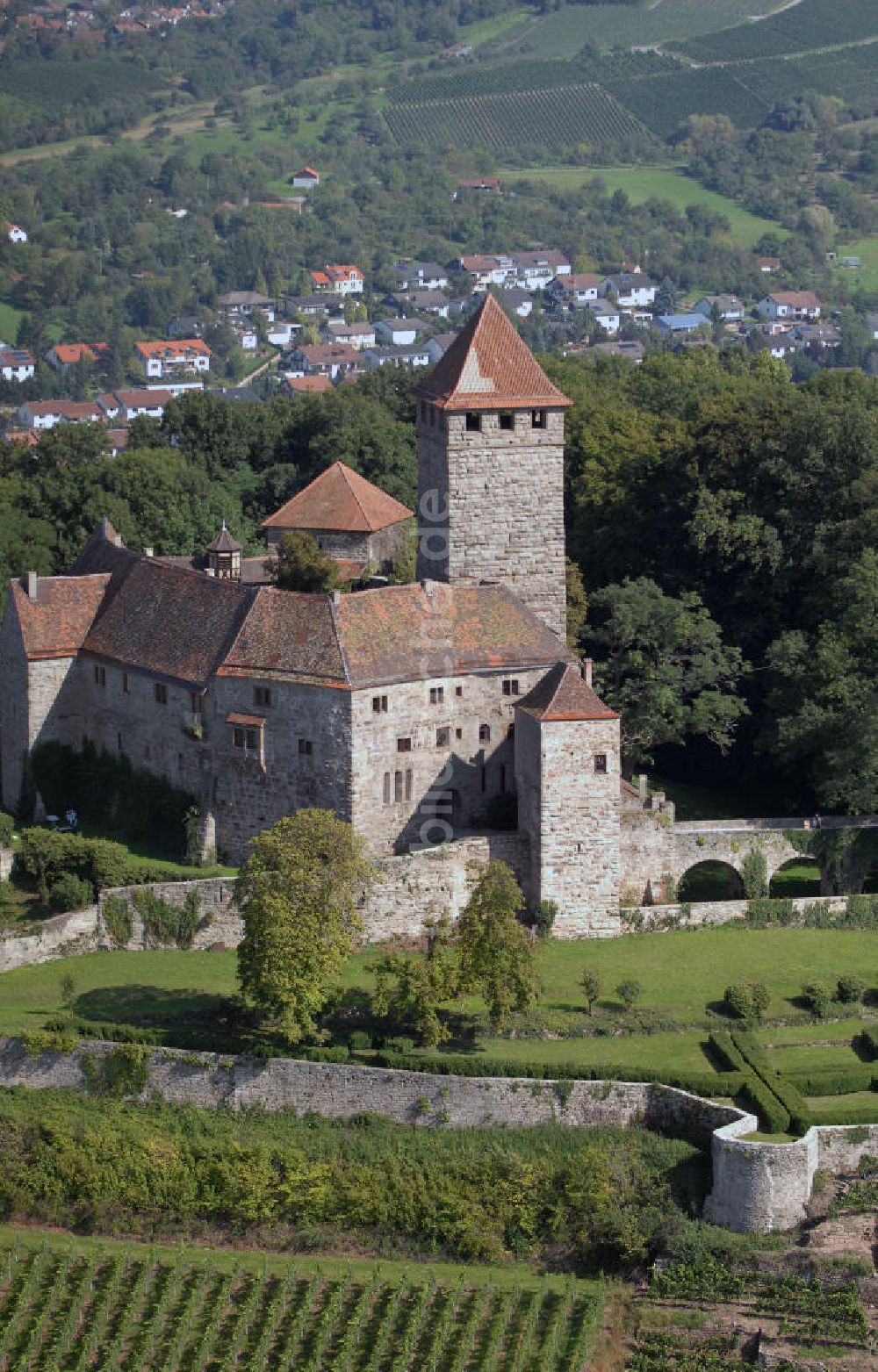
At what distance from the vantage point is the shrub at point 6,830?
7231cm

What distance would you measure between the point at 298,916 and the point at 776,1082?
1192 centimetres

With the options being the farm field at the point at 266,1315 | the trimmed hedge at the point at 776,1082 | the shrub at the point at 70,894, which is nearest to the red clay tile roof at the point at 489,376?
the shrub at the point at 70,894

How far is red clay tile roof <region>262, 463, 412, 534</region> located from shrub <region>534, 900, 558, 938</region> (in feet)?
82.3

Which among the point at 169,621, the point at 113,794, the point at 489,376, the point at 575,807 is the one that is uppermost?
the point at 489,376

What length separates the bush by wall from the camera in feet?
242

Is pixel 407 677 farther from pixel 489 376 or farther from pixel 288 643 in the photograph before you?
pixel 489 376

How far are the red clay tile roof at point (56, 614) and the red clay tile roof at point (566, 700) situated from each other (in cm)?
1566

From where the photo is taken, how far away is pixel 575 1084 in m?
60.7

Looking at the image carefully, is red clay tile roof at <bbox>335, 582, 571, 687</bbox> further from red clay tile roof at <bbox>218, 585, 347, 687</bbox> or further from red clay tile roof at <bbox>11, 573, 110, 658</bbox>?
red clay tile roof at <bbox>11, 573, 110, 658</bbox>

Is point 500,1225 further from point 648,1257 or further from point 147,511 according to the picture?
point 147,511

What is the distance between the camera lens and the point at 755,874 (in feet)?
234

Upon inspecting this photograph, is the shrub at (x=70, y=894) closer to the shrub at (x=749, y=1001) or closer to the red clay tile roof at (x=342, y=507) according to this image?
the shrub at (x=749, y=1001)

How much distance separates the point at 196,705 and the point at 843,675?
18468mm

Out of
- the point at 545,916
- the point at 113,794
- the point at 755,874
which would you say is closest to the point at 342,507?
the point at 113,794
